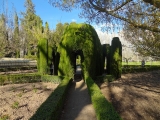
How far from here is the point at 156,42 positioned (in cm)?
909

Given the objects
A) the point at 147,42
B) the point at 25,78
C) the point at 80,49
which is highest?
the point at 147,42

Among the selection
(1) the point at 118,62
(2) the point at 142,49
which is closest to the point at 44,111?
(2) the point at 142,49

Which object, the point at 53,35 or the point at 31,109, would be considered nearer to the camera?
the point at 31,109

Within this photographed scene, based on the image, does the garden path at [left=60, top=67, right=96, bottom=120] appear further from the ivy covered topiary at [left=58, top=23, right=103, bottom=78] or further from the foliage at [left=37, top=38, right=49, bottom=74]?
the foliage at [left=37, top=38, right=49, bottom=74]

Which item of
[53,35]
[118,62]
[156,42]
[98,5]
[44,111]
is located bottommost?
[44,111]

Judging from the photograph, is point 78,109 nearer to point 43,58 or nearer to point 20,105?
point 20,105

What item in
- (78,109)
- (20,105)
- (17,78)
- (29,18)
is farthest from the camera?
(29,18)

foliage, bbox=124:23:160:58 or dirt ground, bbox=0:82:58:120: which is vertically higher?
foliage, bbox=124:23:160:58

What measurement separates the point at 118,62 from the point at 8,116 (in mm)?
10584

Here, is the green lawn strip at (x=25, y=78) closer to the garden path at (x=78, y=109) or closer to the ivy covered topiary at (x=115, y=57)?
the garden path at (x=78, y=109)

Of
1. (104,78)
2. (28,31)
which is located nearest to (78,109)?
(104,78)

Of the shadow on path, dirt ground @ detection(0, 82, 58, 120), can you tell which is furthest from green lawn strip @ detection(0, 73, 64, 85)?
the shadow on path

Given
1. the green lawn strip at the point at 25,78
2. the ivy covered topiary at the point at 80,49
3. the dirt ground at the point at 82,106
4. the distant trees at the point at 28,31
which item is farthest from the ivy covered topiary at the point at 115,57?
the distant trees at the point at 28,31

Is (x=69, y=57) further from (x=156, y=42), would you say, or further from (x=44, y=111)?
(x=44, y=111)
